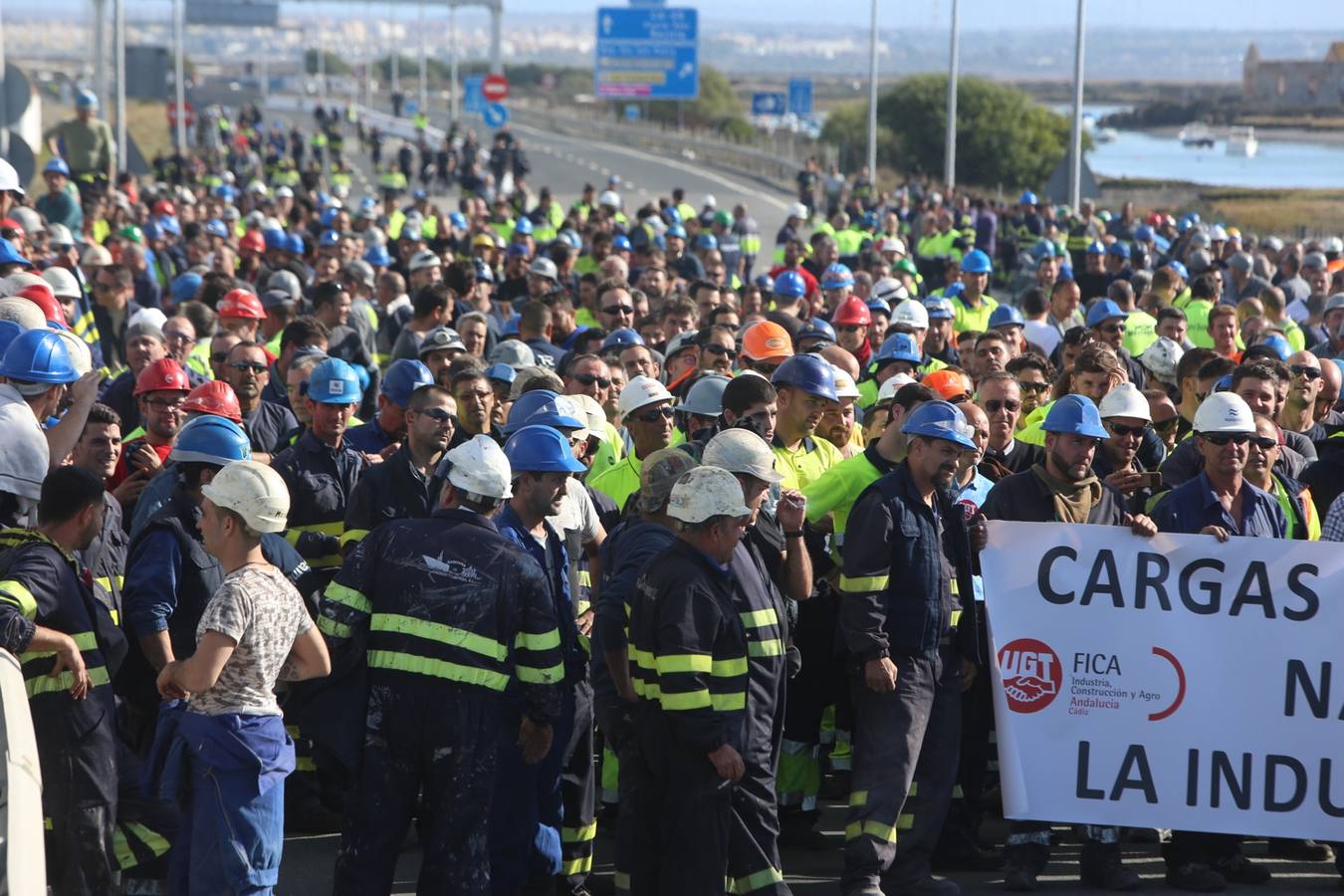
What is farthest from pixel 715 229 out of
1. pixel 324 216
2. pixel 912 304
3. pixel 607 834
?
pixel 607 834

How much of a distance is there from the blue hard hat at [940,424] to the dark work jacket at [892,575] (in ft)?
0.68

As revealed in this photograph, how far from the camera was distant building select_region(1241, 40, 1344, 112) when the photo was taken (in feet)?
524

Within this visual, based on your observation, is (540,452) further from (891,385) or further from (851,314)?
(851,314)

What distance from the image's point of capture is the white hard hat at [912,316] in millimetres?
13609

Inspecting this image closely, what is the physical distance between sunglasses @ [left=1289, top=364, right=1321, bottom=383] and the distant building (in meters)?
155

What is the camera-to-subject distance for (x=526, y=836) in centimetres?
723

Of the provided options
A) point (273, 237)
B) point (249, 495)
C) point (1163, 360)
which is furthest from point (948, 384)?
point (273, 237)

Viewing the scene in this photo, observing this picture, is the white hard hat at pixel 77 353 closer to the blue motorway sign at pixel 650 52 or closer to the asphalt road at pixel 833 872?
the asphalt road at pixel 833 872

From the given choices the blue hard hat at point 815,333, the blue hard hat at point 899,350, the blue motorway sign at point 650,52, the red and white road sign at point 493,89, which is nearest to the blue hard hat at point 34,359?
the blue hard hat at point 899,350

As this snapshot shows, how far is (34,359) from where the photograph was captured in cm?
808

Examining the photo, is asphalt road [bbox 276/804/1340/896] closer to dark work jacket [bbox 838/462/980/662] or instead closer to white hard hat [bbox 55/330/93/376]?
dark work jacket [bbox 838/462/980/662]

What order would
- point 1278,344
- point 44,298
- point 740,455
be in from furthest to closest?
point 1278,344, point 44,298, point 740,455

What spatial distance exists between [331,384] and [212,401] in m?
Result: 0.54

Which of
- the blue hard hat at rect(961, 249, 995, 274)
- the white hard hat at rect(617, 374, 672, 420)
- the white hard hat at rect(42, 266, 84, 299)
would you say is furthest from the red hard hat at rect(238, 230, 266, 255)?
the white hard hat at rect(617, 374, 672, 420)
